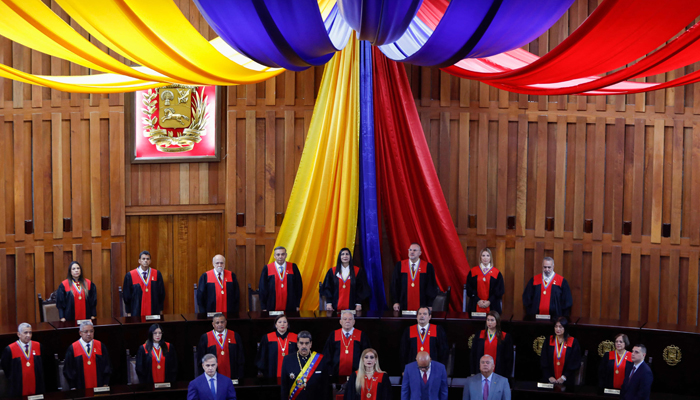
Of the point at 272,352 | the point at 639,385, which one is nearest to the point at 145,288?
the point at 272,352

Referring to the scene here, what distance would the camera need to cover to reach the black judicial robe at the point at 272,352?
6391mm

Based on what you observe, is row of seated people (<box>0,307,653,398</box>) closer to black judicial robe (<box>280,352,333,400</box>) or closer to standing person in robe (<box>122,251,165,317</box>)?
black judicial robe (<box>280,352,333,400</box>)

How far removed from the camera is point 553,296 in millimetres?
7238

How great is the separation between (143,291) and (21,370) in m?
1.69

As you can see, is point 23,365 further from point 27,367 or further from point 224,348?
point 224,348

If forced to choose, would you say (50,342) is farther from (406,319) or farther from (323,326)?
(406,319)

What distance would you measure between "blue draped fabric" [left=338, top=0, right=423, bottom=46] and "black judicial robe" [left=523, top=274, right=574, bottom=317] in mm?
4051

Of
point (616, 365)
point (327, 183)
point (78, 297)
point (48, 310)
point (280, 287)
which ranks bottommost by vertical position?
point (616, 365)

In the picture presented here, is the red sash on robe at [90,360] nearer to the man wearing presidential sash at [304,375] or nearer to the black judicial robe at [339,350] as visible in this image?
the man wearing presidential sash at [304,375]

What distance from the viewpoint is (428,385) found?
572 cm

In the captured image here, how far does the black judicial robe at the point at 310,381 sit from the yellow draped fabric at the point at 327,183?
194 centimetres

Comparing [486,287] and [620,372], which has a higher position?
[486,287]

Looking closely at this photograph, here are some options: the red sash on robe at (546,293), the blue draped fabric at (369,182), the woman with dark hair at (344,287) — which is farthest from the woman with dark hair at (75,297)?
the red sash on robe at (546,293)

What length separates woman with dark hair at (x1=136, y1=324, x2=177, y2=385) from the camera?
20.6ft
